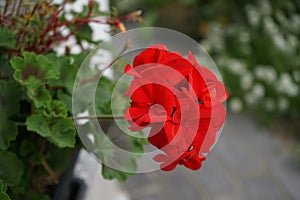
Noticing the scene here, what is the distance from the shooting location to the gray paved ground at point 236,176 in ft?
6.84

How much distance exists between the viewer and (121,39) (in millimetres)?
725

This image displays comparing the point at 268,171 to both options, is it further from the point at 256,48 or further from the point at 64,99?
the point at 64,99

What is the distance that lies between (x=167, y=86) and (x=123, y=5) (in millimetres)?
2263

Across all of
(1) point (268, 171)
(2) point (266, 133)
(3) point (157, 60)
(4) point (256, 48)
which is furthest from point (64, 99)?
(4) point (256, 48)

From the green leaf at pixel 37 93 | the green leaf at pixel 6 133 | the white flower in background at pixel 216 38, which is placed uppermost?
the green leaf at pixel 37 93

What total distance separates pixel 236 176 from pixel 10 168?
160 centimetres

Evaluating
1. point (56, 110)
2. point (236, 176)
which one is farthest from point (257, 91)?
point (56, 110)

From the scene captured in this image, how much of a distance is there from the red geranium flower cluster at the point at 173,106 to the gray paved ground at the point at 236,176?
1.53m

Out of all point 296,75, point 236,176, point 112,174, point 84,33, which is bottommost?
point 236,176

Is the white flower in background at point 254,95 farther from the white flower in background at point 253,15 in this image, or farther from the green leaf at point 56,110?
the green leaf at point 56,110

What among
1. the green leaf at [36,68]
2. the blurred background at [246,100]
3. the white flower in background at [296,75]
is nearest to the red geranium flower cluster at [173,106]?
the green leaf at [36,68]

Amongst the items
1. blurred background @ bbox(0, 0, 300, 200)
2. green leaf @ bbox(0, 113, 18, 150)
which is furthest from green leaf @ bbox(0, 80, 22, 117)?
blurred background @ bbox(0, 0, 300, 200)

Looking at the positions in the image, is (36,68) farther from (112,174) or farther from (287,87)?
(287,87)

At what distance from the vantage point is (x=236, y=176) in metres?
2.19
